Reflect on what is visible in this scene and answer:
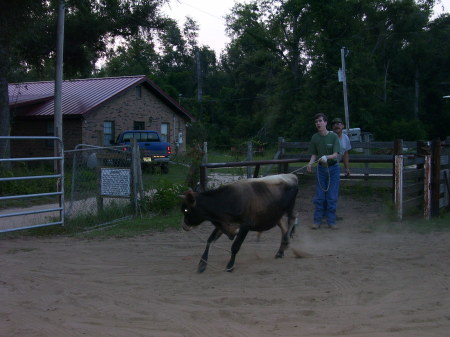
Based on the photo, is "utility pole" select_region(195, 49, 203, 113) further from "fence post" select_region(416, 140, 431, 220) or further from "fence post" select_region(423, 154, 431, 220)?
"fence post" select_region(423, 154, 431, 220)

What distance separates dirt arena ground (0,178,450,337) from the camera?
4758mm

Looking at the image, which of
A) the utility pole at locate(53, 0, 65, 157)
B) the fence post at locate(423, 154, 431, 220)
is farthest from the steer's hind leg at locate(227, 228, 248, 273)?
the utility pole at locate(53, 0, 65, 157)

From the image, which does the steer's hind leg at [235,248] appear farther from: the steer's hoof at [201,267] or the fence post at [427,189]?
the fence post at [427,189]

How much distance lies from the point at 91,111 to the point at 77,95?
124 inches

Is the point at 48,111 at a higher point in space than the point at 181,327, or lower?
higher

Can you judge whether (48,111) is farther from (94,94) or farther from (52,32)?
(52,32)

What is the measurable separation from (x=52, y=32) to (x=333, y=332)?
20099 millimetres

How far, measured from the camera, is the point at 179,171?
1609 cm

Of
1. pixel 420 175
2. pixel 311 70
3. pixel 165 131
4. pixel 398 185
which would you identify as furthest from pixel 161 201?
pixel 311 70

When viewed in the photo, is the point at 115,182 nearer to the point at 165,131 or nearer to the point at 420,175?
the point at 420,175

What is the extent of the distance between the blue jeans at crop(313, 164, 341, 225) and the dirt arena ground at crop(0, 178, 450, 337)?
0.76m

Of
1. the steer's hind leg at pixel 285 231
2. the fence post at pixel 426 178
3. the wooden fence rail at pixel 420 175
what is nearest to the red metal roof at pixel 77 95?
the wooden fence rail at pixel 420 175

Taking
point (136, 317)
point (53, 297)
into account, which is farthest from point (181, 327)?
point (53, 297)

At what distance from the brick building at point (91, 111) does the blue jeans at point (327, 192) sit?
48.6 feet
